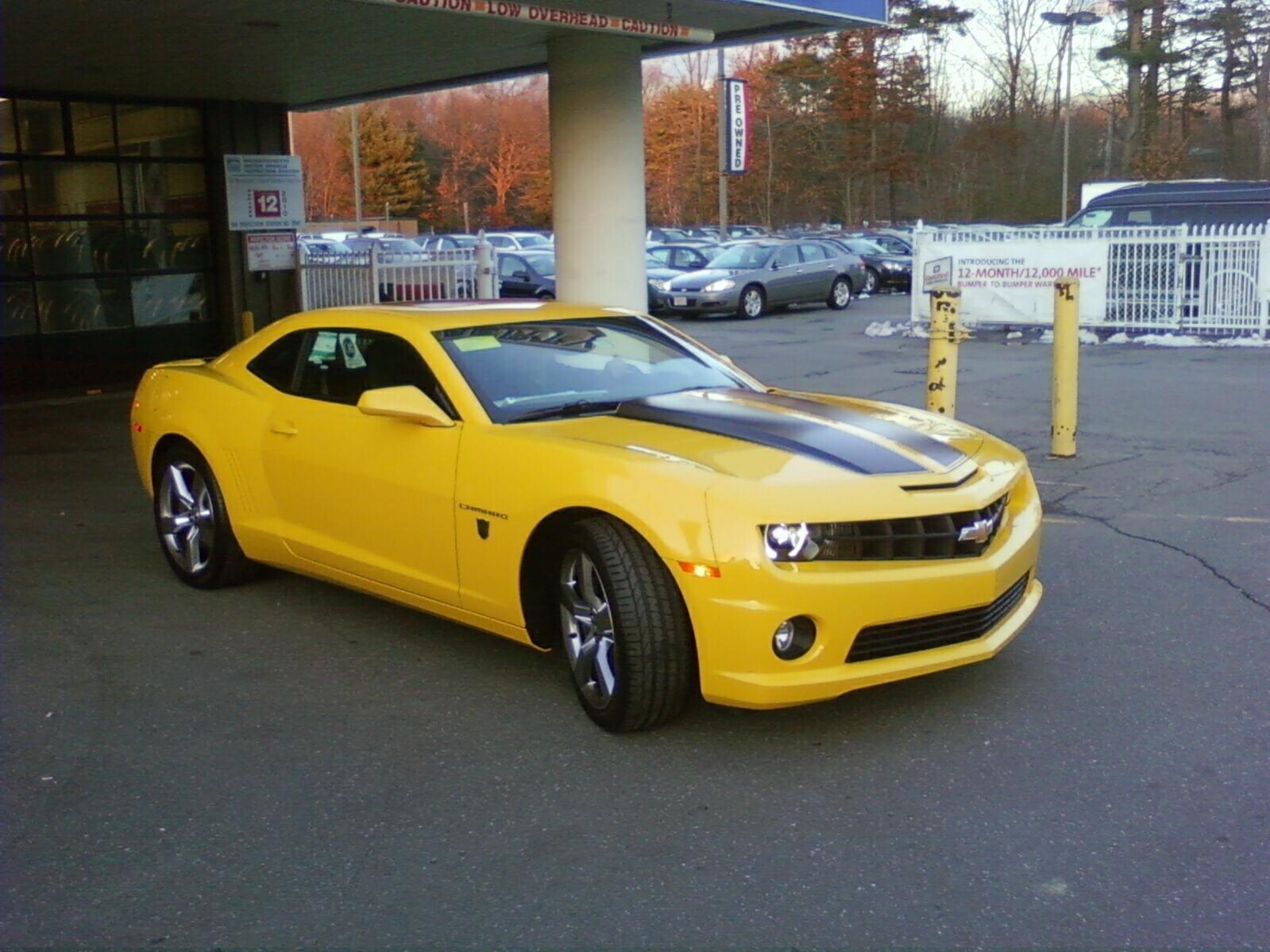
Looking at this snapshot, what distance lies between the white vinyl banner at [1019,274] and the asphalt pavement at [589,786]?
12.5 m

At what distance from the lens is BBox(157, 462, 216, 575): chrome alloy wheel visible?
21.3ft

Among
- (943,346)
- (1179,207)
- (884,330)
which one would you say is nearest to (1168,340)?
(1179,207)

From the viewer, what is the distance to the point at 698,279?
2570 cm

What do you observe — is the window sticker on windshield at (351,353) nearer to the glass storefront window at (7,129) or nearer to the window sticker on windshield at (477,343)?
the window sticker on windshield at (477,343)

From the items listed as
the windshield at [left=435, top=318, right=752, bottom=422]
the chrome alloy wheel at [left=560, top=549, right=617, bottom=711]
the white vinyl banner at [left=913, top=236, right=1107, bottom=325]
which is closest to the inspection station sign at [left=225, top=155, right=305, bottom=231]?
the white vinyl banner at [left=913, top=236, right=1107, bottom=325]

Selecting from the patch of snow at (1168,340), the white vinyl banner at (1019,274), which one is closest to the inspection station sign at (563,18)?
the white vinyl banner at (1019,274)

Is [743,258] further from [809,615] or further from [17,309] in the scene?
[809,615]

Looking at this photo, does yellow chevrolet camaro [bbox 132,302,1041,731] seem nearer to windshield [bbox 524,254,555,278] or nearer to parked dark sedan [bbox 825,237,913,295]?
windshield [bbox 524,254,555,278]

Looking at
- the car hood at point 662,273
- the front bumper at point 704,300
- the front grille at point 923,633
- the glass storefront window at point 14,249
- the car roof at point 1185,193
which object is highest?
the car roof at point 1185,193

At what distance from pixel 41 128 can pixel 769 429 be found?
1267 cm

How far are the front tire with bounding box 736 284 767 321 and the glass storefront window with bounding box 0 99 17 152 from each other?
45.6 ft

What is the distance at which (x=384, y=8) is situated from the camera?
10203 millimetres

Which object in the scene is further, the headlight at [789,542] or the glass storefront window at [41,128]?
the glass storefront window at [41,128]

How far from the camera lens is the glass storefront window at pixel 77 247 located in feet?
49.5
